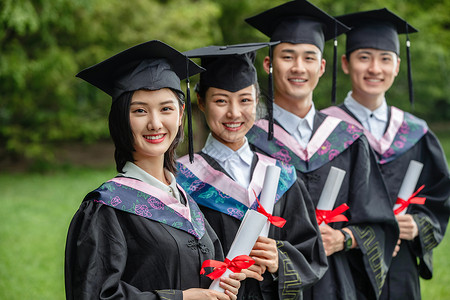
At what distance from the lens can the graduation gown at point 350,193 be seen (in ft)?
9.88

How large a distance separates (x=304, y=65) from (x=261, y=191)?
0.88 meters

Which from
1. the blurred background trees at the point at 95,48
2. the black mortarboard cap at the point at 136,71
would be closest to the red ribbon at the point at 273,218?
the black mortarboard cap at the point at 136,71

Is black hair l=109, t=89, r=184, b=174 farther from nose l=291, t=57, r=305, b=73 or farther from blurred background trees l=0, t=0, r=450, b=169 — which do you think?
blurred background trees l=0, t=0, r=450, b=169

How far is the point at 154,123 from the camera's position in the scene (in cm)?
214

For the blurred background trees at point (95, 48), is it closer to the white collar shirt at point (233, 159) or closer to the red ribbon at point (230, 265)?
the white collar shirt at point (233, 159)

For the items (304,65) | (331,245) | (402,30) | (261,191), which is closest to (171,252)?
(261,191)

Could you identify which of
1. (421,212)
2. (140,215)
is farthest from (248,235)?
(421,212)

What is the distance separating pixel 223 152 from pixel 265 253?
0.52 metres

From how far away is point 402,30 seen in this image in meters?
3.77

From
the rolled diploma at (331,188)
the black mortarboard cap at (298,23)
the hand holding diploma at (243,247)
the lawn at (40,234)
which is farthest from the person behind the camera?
the lawn at (40,234)

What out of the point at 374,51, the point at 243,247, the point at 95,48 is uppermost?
the point at 95,48

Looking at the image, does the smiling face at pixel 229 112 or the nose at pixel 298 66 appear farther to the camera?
the nose at pixel 298 66

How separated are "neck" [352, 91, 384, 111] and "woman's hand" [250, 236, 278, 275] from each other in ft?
4.92

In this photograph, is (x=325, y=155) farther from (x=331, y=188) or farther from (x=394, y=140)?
(x=394, y=140)
